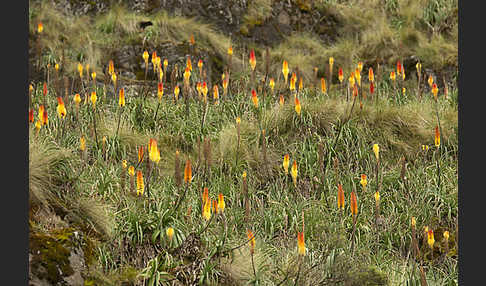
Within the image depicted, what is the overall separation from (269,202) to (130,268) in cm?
175

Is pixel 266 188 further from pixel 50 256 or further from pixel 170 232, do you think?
pixel 50 256

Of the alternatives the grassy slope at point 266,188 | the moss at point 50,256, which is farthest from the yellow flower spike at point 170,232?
the moss at point 50,256

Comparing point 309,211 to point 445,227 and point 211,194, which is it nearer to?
point 211,194

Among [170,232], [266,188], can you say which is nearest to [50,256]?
[170,232]

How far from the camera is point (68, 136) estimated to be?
6.29 meters

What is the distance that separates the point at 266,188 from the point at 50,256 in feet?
8.97

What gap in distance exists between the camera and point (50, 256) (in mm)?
4156

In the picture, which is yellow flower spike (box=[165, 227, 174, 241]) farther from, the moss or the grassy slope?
the moss

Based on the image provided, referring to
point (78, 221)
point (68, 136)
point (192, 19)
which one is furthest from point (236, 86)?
point (78, 221)

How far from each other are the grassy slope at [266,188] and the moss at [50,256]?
8.7 inches

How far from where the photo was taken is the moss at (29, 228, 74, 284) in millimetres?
4062

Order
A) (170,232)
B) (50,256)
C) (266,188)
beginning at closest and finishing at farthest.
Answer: (50,256)
(170,232)
(266,188)

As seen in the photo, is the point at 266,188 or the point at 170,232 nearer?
the point at 170,232

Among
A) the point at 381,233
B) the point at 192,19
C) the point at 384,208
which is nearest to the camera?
the point at 381,233
